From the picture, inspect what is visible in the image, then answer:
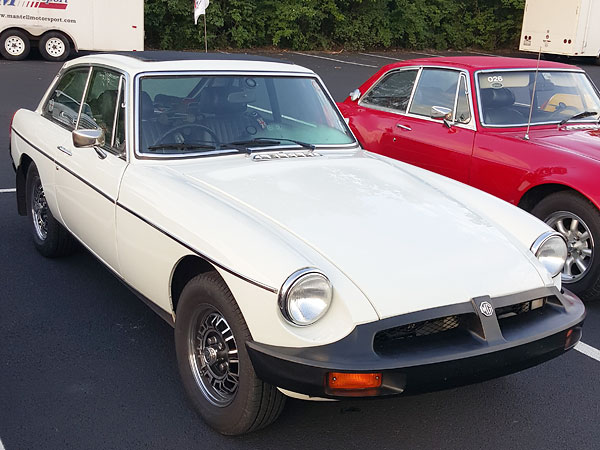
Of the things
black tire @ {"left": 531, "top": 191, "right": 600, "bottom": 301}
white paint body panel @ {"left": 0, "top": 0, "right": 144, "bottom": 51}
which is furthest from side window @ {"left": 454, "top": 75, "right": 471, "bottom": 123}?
white paint body panel @ {"left": 0, "top": 0, "right": 144, "bottom": 51}

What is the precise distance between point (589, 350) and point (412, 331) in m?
1.90

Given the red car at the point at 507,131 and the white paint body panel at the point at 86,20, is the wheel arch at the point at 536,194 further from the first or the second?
the white paint body panel at the point at 86,20

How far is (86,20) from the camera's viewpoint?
744 inches

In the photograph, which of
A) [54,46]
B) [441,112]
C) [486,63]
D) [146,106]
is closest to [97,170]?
[146,106]

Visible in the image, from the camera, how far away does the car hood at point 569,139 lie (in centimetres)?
535

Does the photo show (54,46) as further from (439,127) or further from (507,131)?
(507,131)

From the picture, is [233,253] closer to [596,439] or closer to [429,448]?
[429,448]

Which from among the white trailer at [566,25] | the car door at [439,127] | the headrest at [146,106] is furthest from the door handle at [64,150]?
the white trailer at [566,25]

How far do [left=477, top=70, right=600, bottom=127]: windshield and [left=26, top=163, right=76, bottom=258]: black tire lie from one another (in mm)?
3480

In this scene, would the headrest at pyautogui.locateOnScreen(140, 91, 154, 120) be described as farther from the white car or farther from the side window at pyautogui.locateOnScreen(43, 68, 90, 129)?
the side window at pyautogui.locateOnScreen(43, 68, 90, 129)

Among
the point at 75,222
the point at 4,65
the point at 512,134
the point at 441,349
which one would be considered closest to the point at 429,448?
the point at 441,349

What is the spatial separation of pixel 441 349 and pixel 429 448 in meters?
0.63

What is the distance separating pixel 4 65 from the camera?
17.9m

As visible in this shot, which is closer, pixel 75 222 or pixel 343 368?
pixel 343 368
